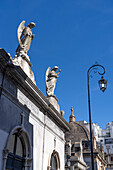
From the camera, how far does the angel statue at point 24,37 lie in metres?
13.9

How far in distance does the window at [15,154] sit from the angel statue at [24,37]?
5.62 metres

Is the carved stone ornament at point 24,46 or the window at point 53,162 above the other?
the carved stone ornament at point 24,46

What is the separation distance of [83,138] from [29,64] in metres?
23.9

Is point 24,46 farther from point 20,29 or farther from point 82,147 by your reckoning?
point 82,147

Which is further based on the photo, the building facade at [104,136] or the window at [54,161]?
the building facade at [104,136]

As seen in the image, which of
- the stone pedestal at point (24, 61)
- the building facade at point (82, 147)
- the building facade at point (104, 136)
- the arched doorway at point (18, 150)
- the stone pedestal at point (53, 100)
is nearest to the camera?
the arched doorway at point (18, 150)

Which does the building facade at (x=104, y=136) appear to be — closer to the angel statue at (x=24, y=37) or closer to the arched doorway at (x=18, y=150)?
the angel statue at (x=24, y=37)

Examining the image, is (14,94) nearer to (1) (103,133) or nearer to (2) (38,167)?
(2) (38,167)

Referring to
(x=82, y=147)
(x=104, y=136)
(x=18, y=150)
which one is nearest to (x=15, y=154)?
(x=18, y=150)

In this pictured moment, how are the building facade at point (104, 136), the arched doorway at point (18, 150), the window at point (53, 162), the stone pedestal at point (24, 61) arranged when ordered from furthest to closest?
the building facade at point (104, 136) → the window at point (53, 162) → the stone pedestal at point (24, 61) → the arched doorway at point (18, 150)

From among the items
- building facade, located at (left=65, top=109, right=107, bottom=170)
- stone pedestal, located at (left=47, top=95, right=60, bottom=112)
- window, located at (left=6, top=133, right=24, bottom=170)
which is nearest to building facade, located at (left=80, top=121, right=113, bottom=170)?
building facade, located at (left=65, top=109, right=107, bottom=170)

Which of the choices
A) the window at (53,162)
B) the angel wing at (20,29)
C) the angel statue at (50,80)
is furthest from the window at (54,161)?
the angel wing at (20,29)

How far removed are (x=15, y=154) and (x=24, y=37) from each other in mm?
7428

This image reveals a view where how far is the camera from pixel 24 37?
1423 centimetres
